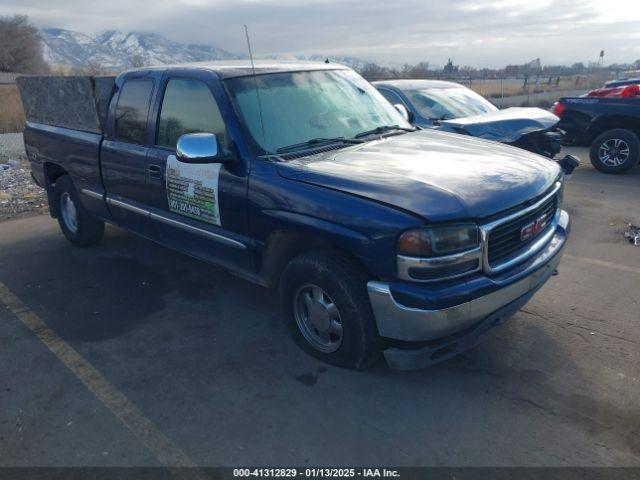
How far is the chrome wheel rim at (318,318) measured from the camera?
3.41 metres

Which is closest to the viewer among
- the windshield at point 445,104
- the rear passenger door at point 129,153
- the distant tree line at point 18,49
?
the rear passenger door at point 129,153

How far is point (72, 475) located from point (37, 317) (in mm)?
2144

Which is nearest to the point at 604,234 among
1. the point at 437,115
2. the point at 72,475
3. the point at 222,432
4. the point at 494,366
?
the point at 437,115

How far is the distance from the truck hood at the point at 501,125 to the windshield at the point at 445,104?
0.33 m

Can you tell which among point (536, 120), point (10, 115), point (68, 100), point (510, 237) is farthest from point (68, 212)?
point (10, 115)

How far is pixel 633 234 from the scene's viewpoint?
19.4ft

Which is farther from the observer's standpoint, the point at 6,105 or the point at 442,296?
the point at 6,105

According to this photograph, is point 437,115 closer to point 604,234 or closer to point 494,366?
point 604,234

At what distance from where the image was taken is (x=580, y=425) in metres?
2.89

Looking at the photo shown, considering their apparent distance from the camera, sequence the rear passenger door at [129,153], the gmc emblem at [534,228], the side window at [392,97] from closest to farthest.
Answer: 1. the gmc emblem at [534,228]
2. the rear passenger door at [129,153]
3. the side window at [392,97]

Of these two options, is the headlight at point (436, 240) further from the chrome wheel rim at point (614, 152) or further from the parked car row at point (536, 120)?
the chrome wheel rim at point (614, 152)

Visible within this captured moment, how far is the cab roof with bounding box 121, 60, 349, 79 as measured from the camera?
156 inches

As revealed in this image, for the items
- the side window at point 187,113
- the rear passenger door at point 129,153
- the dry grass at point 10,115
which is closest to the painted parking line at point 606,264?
the side window at point 187,113

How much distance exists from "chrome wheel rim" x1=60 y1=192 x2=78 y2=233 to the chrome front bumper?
4.30m
